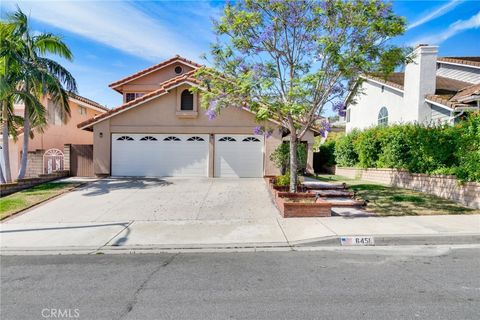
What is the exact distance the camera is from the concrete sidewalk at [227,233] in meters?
6.54

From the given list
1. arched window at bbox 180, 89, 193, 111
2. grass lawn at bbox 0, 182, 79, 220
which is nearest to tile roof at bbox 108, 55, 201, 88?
arched window at bbox 180, 89, 193, 111

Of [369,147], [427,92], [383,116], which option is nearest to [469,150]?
[369,147]

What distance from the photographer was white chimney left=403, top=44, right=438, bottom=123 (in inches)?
612

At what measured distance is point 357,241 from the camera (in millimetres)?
6516

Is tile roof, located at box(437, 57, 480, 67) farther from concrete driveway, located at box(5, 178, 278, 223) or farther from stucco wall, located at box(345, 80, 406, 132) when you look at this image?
concrete driveway, located at box(5, 178, 278, 223)

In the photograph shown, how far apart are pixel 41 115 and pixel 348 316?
1443cm

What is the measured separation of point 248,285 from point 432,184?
32.2 feet

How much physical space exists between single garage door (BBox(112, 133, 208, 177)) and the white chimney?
11402 millimetres

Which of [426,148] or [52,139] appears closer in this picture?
[426,148]

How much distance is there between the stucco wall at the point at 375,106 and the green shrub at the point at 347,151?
89.1 inches

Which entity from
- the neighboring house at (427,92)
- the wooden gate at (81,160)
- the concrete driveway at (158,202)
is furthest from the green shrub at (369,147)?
the wooden gate at (81,160)

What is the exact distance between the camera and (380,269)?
504cm

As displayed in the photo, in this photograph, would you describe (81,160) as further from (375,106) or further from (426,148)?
(375,106)

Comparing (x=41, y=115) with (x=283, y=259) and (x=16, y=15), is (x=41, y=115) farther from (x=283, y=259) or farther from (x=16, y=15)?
(x=283, y=259)
